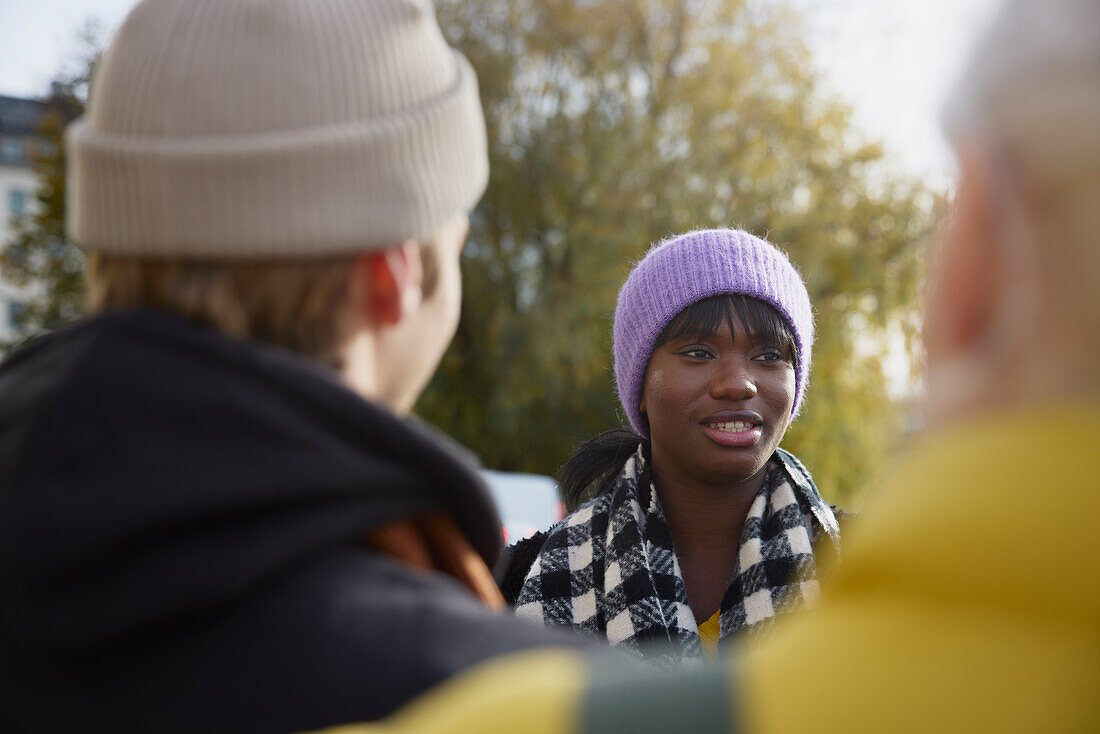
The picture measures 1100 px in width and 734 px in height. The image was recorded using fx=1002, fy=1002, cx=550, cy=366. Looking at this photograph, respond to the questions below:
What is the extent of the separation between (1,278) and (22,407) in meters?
18.4

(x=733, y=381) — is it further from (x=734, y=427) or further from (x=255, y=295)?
(x=255, y=295)

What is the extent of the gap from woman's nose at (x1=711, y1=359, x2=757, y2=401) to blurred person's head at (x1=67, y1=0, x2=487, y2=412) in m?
1.69

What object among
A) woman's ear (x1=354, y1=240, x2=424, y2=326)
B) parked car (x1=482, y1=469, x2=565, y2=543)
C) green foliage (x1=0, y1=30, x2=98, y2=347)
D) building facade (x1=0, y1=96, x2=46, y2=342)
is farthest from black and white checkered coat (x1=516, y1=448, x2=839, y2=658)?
building facade (x1=0, y1=96, x2=46, y2=342)

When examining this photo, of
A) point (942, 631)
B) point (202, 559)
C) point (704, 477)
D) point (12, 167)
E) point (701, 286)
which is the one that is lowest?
point (942, 631)

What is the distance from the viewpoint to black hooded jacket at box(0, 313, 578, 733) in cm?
88

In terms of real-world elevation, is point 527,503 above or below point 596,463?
above

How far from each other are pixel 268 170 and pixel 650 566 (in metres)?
1.91

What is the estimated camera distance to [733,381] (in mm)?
2695

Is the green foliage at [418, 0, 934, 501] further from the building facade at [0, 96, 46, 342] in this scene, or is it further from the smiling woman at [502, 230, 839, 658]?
the building facade at [0, 96, 46, 342]

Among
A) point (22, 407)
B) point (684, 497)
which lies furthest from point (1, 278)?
point (22, 407)

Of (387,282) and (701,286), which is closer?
(387,282)

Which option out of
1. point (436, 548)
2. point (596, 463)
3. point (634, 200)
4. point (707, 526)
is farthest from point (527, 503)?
point (634, 200)

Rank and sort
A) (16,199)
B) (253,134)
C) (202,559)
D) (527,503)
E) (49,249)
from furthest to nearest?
(16,199) → (49,249) → (527,503) → (253,134) → (202,559)

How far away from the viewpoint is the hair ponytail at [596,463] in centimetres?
315
